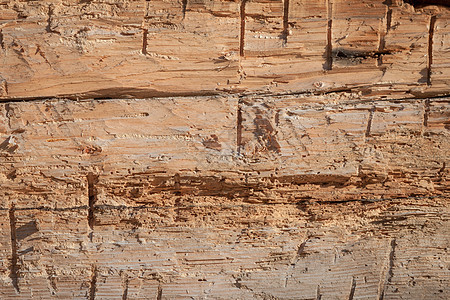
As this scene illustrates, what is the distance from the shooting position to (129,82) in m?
1.62

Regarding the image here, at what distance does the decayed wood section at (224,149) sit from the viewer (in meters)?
1.60

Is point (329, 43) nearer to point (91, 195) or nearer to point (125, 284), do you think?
point (91, 195)

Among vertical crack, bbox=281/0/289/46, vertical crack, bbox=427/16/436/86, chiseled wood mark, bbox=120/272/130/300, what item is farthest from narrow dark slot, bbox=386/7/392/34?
chiseled wood mark, bbox=120/272/130/300

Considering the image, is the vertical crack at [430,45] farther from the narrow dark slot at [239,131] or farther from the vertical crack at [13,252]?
the vertical crack at [13,252]

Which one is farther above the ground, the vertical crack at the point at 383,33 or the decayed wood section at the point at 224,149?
the vertical crack at the point at 383,33

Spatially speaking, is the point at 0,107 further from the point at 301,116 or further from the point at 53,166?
the point at 301,116

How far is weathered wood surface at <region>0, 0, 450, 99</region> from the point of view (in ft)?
5.22

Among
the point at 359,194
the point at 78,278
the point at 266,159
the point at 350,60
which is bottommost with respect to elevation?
the point at 78,278

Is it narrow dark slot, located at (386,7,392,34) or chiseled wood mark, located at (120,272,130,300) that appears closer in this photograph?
narrow dark slot, located at (386,7,392,34)

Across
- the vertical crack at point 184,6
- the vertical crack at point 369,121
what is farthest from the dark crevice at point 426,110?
the vertical crack at point 184,6

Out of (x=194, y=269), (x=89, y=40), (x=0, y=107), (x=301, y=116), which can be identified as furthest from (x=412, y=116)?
(x=0, y=107)

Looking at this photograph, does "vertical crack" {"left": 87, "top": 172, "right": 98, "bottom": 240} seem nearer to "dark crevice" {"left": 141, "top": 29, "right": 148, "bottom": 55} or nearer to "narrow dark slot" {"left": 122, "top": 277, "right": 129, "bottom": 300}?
"narrow dark slot" {"left": 122, "top": 277, "right": 129, "bottom": 300}

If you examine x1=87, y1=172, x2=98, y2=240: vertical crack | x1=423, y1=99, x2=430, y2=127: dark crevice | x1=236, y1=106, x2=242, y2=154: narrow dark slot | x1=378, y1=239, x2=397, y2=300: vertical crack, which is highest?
x1=423, y1=99, x2=430, y2=127: dark crevice

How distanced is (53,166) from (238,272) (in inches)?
36.2
